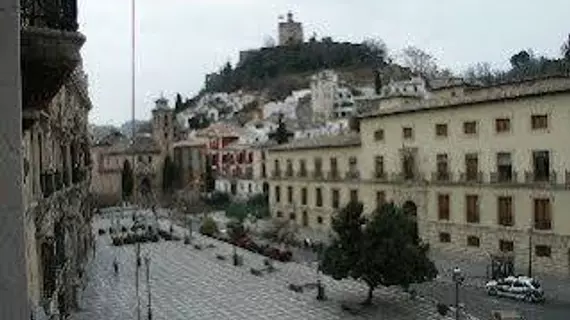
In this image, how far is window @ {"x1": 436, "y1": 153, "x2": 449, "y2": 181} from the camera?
47.2 meters

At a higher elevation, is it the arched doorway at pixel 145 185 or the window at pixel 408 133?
the window at pixel 408 133

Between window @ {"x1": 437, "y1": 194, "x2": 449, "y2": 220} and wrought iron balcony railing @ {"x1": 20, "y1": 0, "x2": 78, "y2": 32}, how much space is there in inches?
1651

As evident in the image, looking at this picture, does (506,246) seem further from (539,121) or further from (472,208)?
(539,121)

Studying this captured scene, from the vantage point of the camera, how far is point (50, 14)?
19.9 feet

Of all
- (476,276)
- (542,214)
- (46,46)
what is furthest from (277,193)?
(46,46)

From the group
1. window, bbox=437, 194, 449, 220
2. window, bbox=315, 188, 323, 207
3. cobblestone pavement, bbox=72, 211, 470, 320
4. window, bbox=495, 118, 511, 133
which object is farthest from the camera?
window, bbox=315, 188, 323, 207

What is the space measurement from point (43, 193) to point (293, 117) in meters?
101

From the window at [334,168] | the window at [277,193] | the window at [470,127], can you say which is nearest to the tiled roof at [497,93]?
the window at [470,127]

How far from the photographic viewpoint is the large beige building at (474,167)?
131 feet

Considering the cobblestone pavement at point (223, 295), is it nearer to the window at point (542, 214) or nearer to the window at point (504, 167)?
the window at point (542, 214)

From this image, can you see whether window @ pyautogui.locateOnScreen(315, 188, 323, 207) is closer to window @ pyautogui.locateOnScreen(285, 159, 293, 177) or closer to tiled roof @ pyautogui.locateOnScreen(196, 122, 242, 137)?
window @ pyautogui.locateOnScreen(285, 159, 293, 177)

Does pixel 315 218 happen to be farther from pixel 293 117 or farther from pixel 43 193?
pixel 293 117

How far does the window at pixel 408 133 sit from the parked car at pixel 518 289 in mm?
15382

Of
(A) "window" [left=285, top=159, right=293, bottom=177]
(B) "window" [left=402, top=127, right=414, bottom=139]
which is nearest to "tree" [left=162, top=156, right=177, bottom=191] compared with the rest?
(A) "window" [left=285, top=159, right=293, bottom=177]
